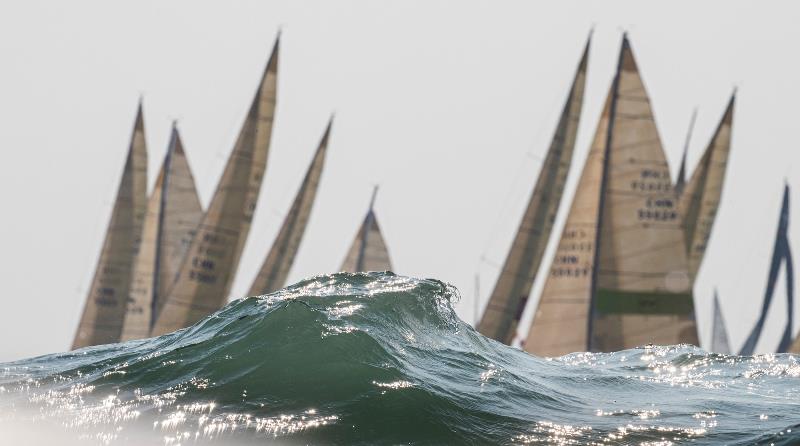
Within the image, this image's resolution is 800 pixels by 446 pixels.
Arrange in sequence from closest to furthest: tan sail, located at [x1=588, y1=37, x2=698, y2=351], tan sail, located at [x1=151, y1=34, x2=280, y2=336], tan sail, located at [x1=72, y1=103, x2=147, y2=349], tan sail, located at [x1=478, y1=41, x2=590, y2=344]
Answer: tan sail, located at [x1=588, y1=37, x2=698, y2=351]
tan sail, located at [x1=478, y1=41, x2=590, y2=344]
tan sail, located at [x1=151, y1=34, x2=280, y2=336]
tan sail, located at [x1=72, y1=103, x2=147, y2=349]

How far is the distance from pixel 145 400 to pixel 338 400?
6.96ft

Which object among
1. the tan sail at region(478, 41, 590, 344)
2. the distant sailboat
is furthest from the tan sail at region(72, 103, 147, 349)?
the tan sail at region(478, 41, 590, 344)

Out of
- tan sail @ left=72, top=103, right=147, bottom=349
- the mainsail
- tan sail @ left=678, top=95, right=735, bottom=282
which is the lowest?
the mainsail

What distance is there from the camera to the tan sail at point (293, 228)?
69312mm

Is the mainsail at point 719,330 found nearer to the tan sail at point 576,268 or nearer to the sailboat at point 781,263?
the sailboat at point 781,263

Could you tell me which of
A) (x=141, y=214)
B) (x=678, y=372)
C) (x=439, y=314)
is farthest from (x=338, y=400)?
(x=141, y=214)

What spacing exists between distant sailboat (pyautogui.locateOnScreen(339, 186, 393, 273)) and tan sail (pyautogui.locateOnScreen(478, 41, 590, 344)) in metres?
22.6

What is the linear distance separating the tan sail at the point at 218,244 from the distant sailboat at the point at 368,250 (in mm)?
18488

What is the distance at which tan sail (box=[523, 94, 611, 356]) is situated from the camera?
4019 centimetres

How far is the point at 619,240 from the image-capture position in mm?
40969

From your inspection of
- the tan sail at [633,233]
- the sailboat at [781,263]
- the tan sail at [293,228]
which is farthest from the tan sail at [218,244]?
the sailboat at [781,263]

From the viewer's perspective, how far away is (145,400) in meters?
15.0

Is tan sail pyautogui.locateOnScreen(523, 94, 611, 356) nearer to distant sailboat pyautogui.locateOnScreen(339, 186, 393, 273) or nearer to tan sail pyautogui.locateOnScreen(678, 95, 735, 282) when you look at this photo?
tan sail pyautogui.locateOnScreen(678, 95, 735, 282)

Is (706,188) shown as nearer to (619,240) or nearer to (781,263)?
(781,263)
